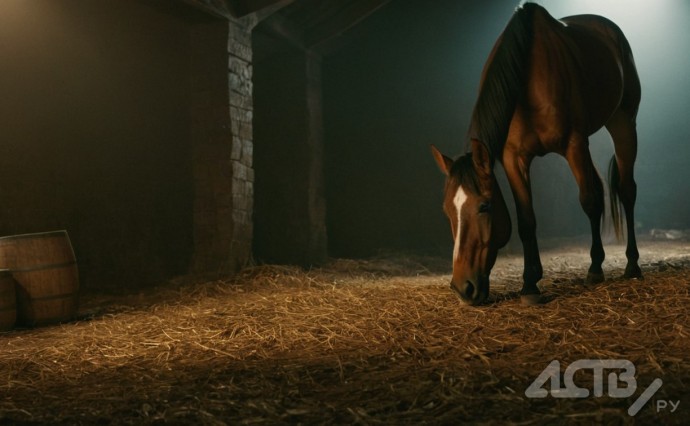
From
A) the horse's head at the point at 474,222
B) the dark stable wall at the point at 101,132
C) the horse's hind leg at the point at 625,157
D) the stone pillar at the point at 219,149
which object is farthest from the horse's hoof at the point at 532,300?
the dark stable wall at the point at 101,132

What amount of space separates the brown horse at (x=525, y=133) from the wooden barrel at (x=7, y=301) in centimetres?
306

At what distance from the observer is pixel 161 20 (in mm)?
6590

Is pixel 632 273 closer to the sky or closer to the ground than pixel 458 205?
closer to the ground

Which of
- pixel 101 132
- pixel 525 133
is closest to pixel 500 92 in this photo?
pixel 525 133

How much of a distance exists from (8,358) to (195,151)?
3413 millimetres

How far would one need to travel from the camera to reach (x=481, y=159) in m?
3.74

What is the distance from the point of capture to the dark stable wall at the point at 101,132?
5789mm

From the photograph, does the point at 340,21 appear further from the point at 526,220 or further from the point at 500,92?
the point at 526,220

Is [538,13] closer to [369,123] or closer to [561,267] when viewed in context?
[561,267]

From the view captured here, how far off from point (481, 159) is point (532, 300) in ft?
3.23

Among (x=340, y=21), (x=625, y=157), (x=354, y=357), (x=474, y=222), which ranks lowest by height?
(x=354, y=357)

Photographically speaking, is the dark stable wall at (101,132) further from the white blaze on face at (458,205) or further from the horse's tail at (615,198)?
the horse's tail at (615,198)
